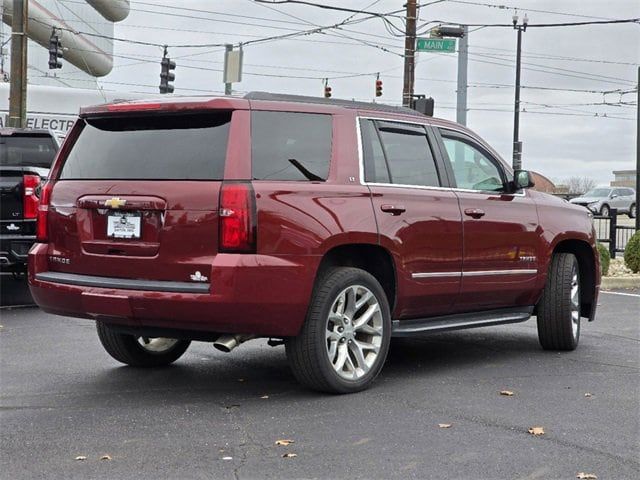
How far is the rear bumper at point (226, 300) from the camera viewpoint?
5859 millimetres

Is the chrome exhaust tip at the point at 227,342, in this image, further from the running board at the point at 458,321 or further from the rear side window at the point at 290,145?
the running board at the point at 458,321

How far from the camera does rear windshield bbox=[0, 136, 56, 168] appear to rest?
12250 mm

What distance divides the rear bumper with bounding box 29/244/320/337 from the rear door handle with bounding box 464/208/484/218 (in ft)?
5.45

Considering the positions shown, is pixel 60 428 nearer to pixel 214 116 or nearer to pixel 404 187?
pixel 214 116

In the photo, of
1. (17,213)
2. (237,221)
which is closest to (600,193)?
(17,213)

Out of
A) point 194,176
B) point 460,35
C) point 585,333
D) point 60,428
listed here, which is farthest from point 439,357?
point 460,35

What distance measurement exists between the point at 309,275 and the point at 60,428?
1.67m

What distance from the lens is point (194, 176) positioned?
6062mm

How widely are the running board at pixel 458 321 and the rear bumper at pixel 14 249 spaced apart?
198 inches

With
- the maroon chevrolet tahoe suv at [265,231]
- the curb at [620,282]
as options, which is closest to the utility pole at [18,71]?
the curb at [620,282]

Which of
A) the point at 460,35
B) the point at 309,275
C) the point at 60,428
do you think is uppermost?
the point at 460,35

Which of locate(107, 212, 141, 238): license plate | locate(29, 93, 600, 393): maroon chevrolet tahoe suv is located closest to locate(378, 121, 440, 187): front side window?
locate(29, 93, 600, 393): maroon chevrolet tahoe suv

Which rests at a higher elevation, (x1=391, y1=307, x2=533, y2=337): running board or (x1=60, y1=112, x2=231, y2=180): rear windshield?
(x1=60, y1=112, x2=231, y2=180): rear windshield

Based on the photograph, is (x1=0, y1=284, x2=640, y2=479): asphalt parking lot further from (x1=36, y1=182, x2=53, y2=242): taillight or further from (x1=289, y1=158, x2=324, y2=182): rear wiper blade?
(x1=289, y1=158, x2=324, y2=182): rear wiper blade
